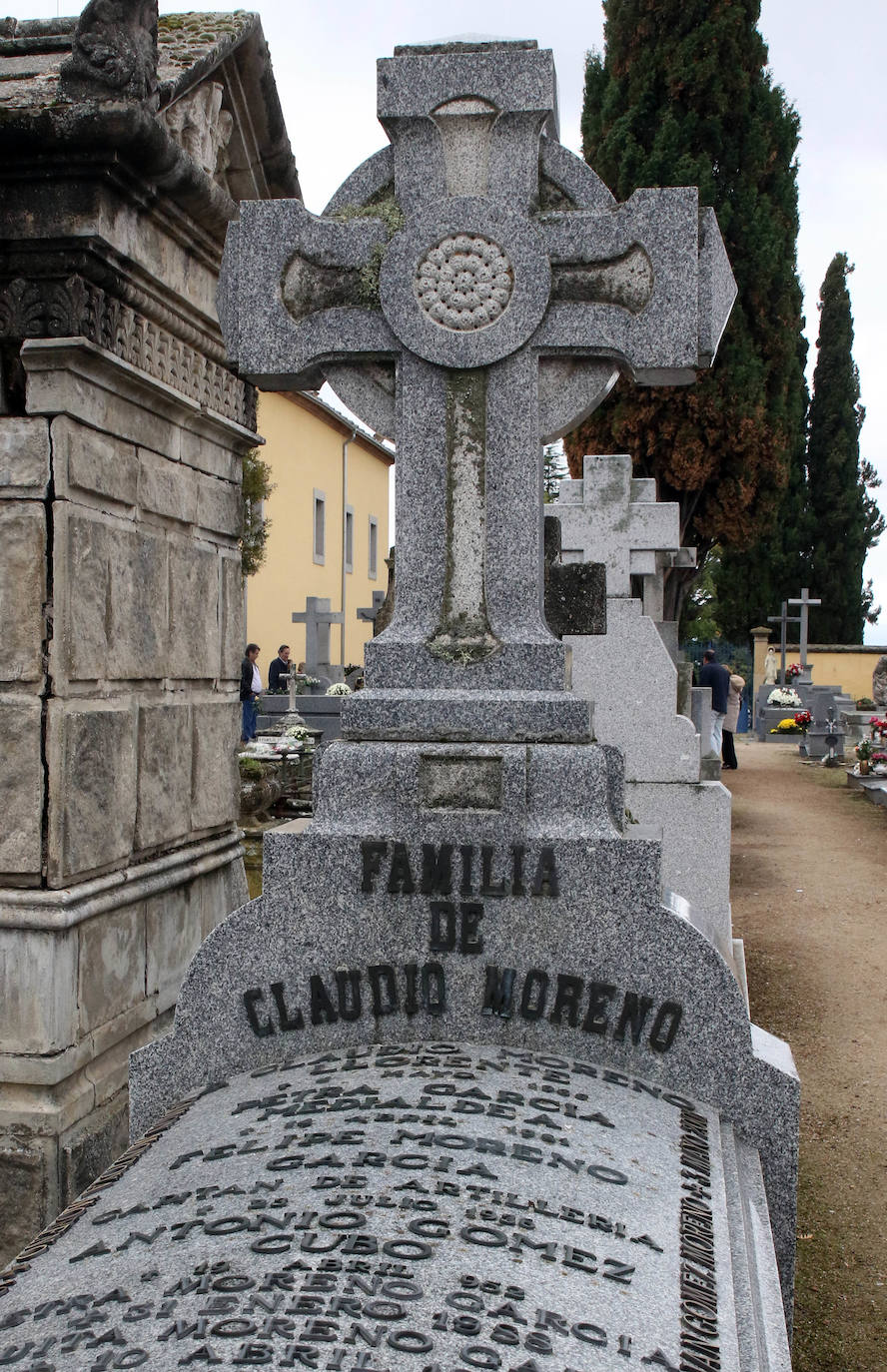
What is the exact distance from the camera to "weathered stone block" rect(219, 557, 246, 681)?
14.3 ft

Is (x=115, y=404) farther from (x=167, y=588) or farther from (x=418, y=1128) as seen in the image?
(x=418, y=1128)

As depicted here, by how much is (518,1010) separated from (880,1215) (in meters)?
1.71

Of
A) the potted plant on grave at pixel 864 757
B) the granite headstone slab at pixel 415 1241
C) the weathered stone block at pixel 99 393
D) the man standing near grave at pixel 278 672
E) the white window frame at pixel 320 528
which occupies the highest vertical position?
the white window frame at pixel 320 528

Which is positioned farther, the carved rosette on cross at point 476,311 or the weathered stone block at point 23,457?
the weathered stone block at point 23,457

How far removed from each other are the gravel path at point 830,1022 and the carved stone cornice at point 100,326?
3199 millimetres

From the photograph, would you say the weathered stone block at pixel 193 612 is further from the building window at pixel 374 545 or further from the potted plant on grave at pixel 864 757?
the building window at pixel 374 545

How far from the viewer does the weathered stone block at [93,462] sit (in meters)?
3.22

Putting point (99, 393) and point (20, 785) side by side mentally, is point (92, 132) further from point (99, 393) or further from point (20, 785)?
point (20, 785)

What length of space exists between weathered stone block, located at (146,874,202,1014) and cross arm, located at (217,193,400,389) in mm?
1759

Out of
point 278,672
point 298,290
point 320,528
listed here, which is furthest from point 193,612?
point 320,528

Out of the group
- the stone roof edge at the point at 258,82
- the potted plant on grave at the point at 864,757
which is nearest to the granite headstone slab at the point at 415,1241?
the stone roof edge at the point at 258,82

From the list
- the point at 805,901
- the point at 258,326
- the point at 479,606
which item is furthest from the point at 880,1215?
the point at 805,901

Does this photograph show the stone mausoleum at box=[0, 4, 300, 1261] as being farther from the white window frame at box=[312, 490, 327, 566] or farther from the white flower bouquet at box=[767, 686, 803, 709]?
the white window frame at box=[312, 490, 327, 566]

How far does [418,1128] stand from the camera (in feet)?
6.81
